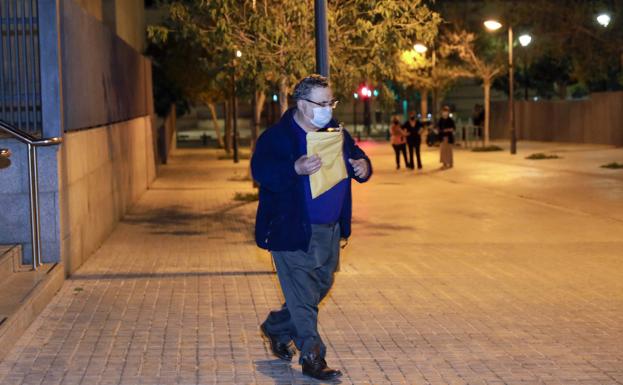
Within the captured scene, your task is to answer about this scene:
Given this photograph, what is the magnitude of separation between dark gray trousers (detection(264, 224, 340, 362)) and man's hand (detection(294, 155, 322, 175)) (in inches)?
16.8

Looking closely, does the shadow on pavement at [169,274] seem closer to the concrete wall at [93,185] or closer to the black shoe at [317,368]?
the concrete wall at [93,185]

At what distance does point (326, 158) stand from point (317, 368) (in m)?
1.28

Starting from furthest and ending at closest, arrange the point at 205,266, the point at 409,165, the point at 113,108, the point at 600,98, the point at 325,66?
the point at 600,98 < the point at 409,165 < the point at 113,108 < the point at 205,266 < the point at 325,66

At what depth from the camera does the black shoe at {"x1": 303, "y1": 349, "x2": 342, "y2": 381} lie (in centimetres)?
687

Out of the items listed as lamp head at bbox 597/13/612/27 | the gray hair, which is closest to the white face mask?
the gray hair

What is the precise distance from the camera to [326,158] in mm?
6855

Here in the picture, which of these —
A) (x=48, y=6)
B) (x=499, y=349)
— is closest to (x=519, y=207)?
(x=48, y=6)

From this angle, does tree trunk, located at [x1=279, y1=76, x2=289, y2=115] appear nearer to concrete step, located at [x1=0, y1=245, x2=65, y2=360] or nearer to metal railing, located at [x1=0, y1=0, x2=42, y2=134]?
metal railing, located at [x1=0, y1=0, x2=42, y2=134]

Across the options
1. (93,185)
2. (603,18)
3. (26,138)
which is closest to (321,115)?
(26,138)

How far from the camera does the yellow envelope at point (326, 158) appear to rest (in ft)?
22.4

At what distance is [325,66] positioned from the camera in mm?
10859

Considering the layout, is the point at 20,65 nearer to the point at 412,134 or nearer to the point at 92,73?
the point at 92,73

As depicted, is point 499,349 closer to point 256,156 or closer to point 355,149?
point 355,149

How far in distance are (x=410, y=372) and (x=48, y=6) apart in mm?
5758
